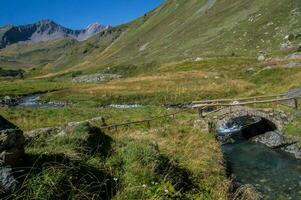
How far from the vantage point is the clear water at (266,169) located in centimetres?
2498

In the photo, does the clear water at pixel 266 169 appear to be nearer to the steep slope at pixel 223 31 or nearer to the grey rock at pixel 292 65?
the grey rock at pixel 292 65

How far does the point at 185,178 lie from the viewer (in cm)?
1591

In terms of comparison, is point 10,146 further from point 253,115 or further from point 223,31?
point 223,31

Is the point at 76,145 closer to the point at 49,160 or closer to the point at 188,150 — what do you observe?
the point at 49,160

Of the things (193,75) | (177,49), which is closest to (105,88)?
(193,75)

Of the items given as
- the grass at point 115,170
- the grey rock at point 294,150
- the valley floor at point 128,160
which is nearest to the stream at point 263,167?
the grey rock at point 294,150

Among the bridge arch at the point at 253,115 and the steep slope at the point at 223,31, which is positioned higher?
the steep slope at the point at 223,31

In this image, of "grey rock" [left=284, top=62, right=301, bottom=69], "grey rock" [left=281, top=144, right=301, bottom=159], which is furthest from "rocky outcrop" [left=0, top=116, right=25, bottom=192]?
"grey rock" [left=284, top=62, right=301, bottom=69]

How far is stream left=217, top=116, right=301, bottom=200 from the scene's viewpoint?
24984 millimetres

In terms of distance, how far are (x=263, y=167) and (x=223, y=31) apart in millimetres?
97879

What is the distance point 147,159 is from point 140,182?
2.25 metres

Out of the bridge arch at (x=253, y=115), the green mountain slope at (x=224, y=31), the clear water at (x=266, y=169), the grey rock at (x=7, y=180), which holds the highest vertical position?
the green mountain slope at (x=224, y=31)

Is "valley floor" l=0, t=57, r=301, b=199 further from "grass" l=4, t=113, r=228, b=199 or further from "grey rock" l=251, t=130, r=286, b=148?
"grey rock" l=251, t=130, r=286, b=148

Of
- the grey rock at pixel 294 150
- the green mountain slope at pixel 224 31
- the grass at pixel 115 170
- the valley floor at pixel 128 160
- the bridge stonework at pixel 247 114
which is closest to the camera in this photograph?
the grass at pixel 115 170
